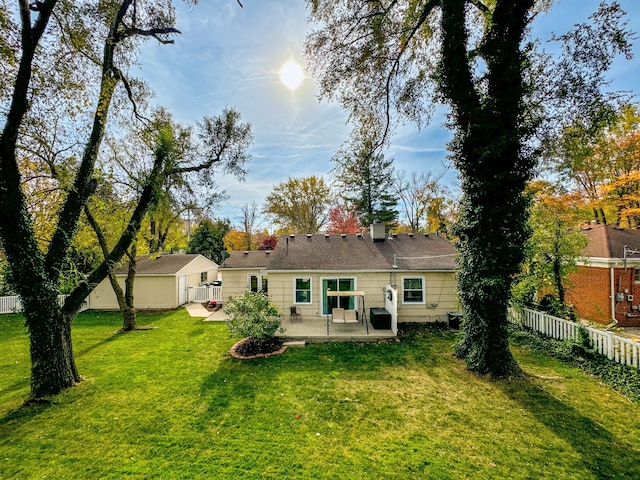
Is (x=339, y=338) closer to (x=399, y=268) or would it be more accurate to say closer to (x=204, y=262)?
(x=399, y=268)

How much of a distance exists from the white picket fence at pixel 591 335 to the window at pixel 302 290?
8097 mm

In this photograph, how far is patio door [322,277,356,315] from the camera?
1106 cm

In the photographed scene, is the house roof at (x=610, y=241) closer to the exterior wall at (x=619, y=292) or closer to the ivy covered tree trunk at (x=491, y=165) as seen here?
the exterior wall at (x=619, y=292)

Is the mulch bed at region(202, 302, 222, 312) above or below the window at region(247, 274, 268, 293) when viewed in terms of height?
below

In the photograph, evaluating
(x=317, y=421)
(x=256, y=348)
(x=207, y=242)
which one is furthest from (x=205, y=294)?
(x=317, y=421)

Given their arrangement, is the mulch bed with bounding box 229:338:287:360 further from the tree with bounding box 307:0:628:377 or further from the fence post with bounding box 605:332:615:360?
the fence post with bounding box 605:332:615:360

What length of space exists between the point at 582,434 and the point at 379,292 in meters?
6.98

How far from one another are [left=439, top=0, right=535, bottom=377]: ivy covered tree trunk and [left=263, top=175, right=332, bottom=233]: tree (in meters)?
19.5

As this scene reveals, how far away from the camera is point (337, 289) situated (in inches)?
433

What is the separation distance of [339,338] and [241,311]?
359cm

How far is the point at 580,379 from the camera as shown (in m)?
6.21

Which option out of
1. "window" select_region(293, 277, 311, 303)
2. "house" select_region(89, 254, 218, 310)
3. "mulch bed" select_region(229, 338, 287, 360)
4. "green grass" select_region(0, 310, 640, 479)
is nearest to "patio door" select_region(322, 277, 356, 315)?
"window" select_region(293, 277, 311, 303)

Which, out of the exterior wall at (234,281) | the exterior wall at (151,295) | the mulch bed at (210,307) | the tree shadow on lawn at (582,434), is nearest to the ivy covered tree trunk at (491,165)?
the tree shadow on lawn at (582,434)

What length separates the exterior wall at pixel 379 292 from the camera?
10.9 metres
